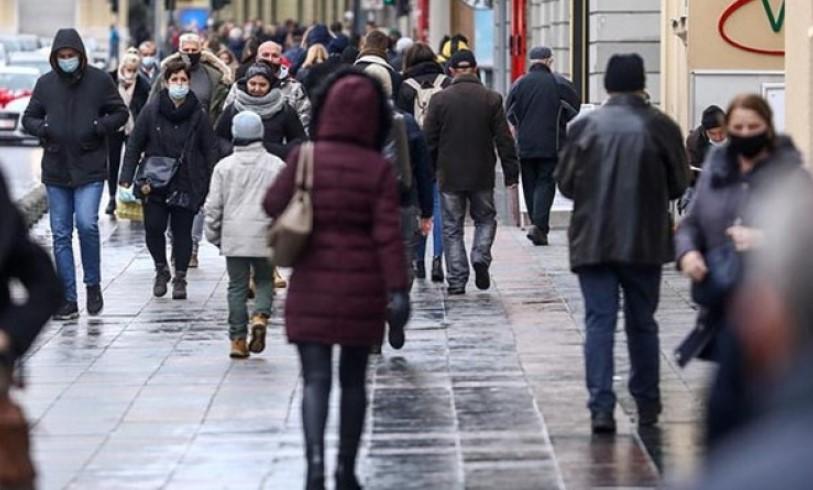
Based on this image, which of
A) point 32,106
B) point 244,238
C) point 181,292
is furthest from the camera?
point 181,292

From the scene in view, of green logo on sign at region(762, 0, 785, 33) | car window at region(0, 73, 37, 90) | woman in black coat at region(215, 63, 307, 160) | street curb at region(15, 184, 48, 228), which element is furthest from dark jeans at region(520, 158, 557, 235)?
car window at region(0, 73, 37, 90)

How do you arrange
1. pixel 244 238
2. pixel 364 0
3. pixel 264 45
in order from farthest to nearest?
pixel 364 0
pixel 264 45
pixel 244 238

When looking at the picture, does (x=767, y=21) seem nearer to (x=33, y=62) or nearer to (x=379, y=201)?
(x=379, y=201)

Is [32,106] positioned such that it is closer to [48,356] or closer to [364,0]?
[48,356]

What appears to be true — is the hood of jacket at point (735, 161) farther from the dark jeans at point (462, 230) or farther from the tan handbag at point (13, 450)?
the dark jeans at point (462, 230)

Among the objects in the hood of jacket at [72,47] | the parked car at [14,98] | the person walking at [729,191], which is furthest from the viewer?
the parked car at [14,98]

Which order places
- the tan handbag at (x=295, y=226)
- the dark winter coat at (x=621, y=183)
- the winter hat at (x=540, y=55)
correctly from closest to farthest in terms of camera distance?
the tan handbag at (x=295, y=226) < the dark winter coat at (x=621, y=183) < the winter hat at (x=540, y=55)

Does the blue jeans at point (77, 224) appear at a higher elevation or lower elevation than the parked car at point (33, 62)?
lower

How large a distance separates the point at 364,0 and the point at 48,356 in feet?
144

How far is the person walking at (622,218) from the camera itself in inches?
376

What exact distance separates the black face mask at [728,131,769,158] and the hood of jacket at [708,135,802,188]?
0.04 meters

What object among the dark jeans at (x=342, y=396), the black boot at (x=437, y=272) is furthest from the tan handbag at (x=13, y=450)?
the black boot at (x=437, y=272)

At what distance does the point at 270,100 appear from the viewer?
14523mm

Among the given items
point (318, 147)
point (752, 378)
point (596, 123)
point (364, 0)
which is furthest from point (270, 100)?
point (364, 0)
